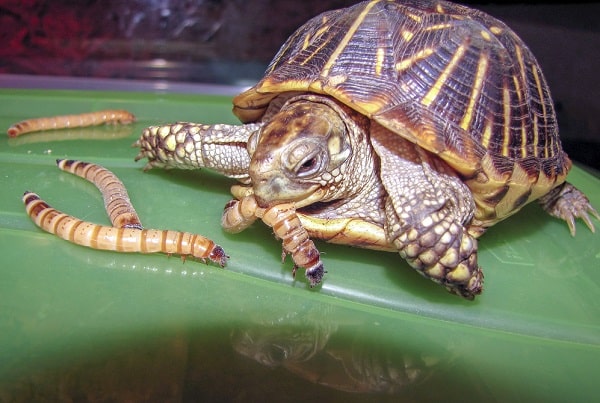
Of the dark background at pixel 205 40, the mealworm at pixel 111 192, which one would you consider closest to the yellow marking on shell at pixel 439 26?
the mealworm at pixel 111 192

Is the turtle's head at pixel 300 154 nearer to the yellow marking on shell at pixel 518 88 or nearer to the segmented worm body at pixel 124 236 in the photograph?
the segmented worm body at pixel 124 236

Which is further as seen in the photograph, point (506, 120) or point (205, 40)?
point (205, 40)

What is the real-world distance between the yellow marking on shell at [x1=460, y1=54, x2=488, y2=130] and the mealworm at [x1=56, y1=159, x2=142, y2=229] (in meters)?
1.25

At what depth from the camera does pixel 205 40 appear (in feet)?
17.2

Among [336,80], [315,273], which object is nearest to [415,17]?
Answer: [336,80]

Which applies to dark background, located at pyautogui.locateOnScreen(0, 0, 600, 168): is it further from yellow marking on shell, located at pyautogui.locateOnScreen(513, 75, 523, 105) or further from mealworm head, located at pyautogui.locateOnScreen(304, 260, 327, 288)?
mealworm head, located at pyautogui.locateOnScreen(304, 260, 327, 288)

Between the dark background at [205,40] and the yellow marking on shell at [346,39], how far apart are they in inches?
95.8

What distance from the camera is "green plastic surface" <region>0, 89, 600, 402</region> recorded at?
53.2 inches

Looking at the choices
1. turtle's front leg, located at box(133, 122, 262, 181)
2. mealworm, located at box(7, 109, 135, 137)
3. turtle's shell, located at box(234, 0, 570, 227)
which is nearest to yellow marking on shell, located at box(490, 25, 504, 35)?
turtle's shell, located at box(234, 0, 570, 227)

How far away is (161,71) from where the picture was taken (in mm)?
4891

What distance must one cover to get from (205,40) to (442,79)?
4.10m

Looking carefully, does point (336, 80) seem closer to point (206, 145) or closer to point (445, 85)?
point (445, 85)

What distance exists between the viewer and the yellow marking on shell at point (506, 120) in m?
1.68

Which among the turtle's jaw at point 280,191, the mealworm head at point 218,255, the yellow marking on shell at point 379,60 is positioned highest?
the yellow marking on shell at point 379,60
